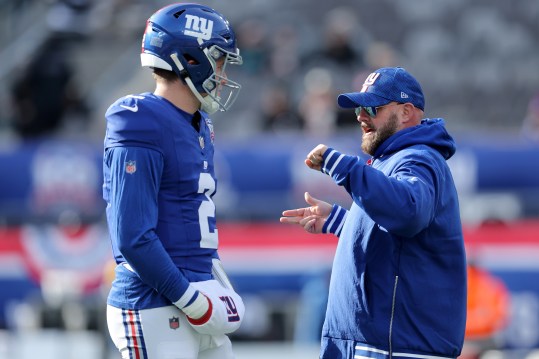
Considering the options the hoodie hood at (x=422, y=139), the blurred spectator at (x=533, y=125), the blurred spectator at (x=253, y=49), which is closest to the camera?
the hoodie hood at (x=422, y=139)

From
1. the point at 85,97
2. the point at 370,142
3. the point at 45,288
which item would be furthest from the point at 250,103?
the point at 370,142

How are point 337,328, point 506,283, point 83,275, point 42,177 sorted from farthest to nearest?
point 42,177 → point 83,275 → point 506,283 → point 337,328

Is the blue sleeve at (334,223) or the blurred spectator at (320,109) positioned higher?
the blurred spectator at (320,109)

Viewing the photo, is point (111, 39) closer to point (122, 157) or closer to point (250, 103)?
point (250, 103)

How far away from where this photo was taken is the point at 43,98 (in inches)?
532

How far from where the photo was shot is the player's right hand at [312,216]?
452cm

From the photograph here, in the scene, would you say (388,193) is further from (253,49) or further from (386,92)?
(253,49)

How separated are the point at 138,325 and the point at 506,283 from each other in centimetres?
659

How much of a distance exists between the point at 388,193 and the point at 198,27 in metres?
1.01

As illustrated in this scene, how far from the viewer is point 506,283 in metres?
10.0

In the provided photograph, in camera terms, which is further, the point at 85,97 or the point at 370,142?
the point at 85,97

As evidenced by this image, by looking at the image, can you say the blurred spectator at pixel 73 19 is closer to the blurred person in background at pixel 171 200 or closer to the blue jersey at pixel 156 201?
the blurred person in background at pixel 171 200

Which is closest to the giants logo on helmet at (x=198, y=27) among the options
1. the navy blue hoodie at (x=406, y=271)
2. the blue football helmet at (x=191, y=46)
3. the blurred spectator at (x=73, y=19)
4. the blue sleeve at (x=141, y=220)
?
the blue football helmet at (x=191, y=46)

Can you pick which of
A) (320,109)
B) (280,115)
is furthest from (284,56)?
(320,109)
